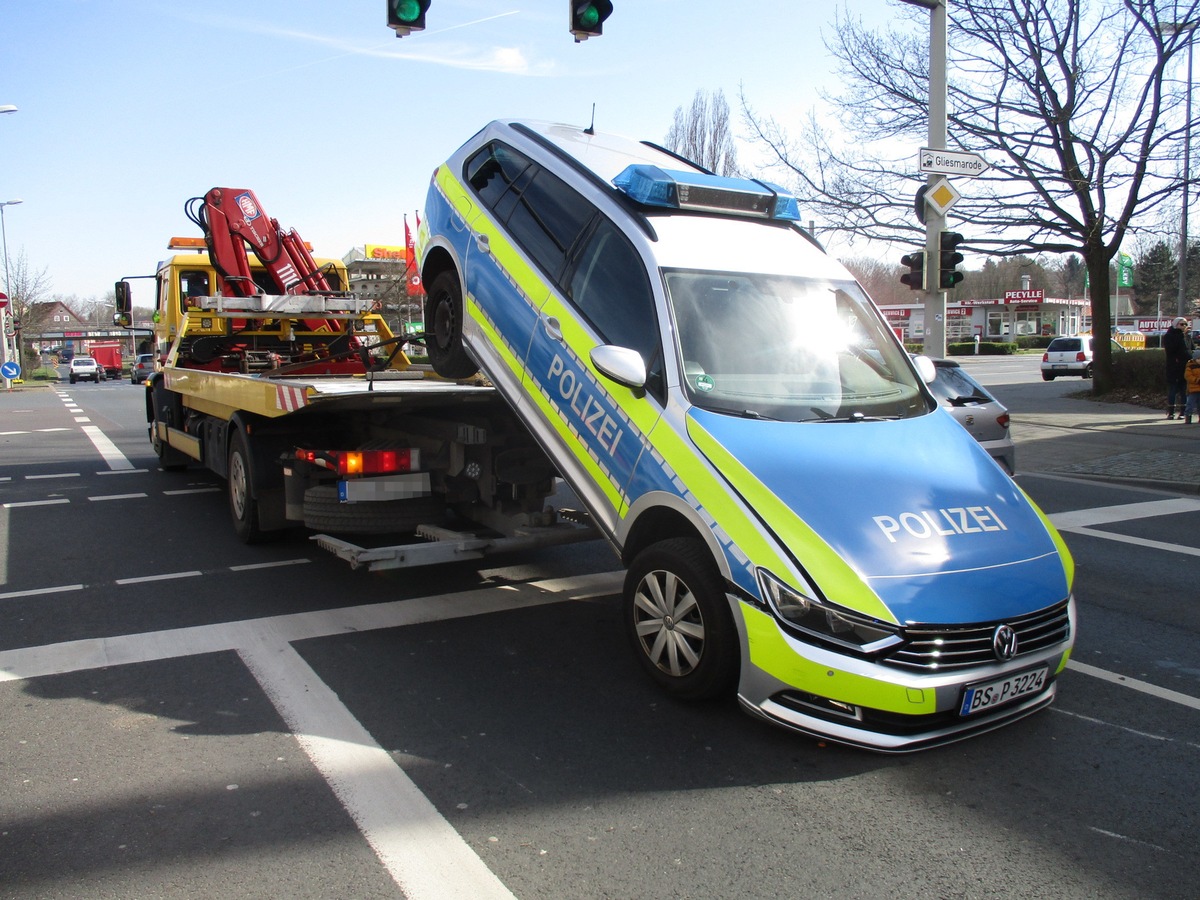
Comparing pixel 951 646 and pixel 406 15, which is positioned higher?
pixel 406 15

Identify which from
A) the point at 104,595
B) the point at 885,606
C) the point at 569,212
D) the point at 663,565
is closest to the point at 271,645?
the point at 104,595

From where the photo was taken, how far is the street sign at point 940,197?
1323 cm

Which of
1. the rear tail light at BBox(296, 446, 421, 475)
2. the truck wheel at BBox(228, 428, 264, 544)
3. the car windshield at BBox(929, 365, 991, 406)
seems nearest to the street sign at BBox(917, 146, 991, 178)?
the car windshield at BBox(929, 365, 991, 406)

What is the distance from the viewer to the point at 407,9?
29.2 feet

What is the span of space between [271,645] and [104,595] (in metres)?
1.86

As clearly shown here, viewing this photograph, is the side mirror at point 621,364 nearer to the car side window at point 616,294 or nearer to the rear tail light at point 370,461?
the car side window at point 616,294

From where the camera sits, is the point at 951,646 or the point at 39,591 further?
the point at 39,591

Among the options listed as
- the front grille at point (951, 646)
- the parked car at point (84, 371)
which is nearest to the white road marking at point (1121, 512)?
the front grille at point (951, 646)

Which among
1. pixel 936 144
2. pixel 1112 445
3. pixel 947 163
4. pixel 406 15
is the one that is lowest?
pixel 1112 445

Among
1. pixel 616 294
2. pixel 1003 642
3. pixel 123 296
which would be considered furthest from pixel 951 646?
pixel 123 296

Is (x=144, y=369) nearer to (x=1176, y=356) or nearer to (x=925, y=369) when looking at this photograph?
(x=1176, y=356)

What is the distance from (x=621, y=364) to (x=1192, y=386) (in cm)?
1672

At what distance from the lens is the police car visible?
371 cm

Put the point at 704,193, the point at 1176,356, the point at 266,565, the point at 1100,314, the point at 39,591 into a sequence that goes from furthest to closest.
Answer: the point at 1100,314 < the point at 1176,356 < the point at 266,565 < the point at 39,591 < the point at 704,193
